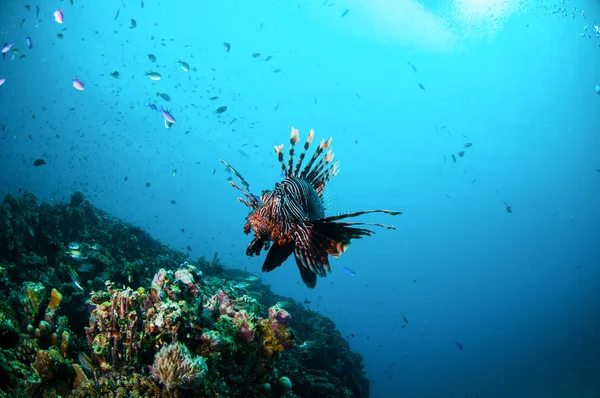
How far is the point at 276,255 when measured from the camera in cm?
286

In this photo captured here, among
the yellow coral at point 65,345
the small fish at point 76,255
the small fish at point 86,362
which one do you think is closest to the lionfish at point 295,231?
the small fish at point 86,362

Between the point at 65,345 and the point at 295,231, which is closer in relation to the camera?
the point at 295,231

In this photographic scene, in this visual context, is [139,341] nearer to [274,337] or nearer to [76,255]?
[274,337]

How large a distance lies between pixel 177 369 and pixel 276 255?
1164mm

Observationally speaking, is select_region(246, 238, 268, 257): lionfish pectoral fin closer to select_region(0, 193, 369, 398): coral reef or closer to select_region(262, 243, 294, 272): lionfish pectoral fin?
select_region(262, 243, 294, 272): lionfish pectoral fin

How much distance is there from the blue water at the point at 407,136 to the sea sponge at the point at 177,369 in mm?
30133

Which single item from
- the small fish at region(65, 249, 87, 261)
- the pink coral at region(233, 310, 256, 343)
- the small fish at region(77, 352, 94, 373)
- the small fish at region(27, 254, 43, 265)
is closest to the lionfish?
the pink coral at region(233, 310, 256, 343)

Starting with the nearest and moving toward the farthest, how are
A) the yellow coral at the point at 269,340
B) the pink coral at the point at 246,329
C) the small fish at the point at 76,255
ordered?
1. the pink coral at the point at 246,329
2. the yellow coral at the point at 269,340
3. the small fish at the point at 76,255

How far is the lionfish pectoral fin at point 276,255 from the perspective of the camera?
9.28 ft

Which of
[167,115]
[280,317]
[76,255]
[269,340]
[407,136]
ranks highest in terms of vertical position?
[407,136]

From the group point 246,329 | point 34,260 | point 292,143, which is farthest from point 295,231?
point 34,260

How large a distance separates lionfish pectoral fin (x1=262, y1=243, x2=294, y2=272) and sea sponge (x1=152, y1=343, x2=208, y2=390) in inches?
36.4

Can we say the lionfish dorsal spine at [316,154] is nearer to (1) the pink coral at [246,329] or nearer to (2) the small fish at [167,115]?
(1) the pink coral at [246,329]

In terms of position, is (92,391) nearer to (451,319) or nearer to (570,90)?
(570,90)
